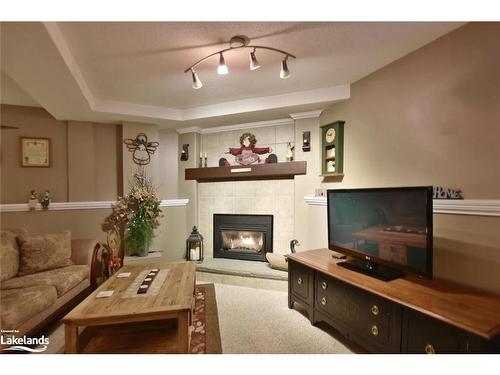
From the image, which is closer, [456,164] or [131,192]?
[456,164]

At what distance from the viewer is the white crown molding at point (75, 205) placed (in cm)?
302

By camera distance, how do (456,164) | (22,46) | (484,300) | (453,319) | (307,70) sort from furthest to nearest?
1. (307,70)
2. (456,164)
3. (22,46)
4. (484,300)
5. (453,319)

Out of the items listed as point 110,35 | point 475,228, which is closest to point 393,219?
point 475,228

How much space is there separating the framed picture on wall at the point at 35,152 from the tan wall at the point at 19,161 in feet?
0.16

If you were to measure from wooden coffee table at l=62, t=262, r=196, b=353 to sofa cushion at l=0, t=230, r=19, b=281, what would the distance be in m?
1.01

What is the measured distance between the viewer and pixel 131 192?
328 centimetres

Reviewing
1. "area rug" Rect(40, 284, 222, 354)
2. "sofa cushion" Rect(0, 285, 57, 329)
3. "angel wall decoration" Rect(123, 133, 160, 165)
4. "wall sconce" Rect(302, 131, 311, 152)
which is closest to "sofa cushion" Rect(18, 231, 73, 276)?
"sofa cushion" Rect(0, 285, 57, 329)

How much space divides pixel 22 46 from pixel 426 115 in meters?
2.87

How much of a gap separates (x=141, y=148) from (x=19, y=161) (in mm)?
1489

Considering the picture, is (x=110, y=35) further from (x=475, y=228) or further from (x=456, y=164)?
(x=475, y=228)

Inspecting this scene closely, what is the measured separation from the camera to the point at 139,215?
3.20m

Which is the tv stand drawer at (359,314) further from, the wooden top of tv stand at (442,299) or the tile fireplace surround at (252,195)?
the tile fireplace surround at (252,195)
